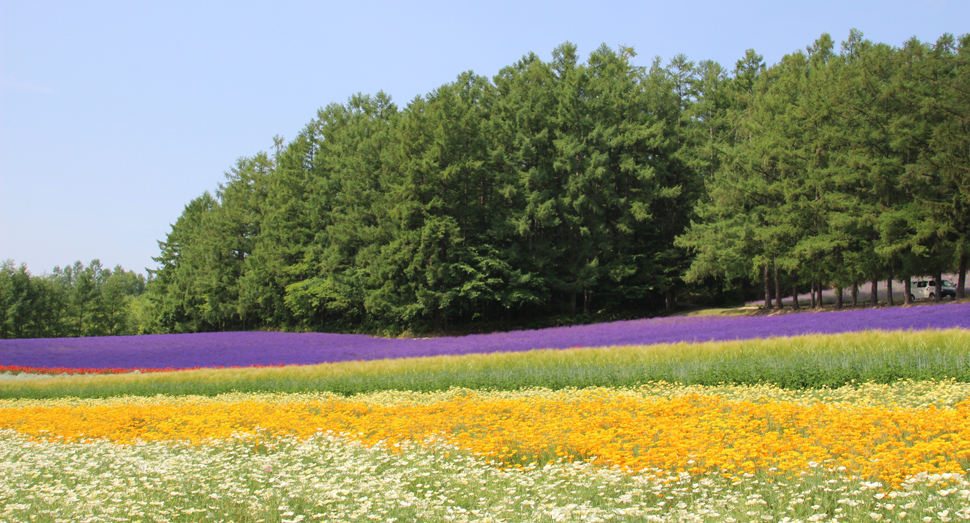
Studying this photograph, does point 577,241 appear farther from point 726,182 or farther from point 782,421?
point 782,421

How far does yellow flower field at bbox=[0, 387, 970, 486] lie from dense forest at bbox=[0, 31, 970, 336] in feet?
85.3

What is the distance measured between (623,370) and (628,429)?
7.26 m

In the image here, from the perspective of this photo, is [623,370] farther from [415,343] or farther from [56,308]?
[56,308]

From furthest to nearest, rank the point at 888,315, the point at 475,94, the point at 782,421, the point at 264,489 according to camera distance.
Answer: the point at 475,94
the point at 888,315
the point at 782,421
the point at 264,489

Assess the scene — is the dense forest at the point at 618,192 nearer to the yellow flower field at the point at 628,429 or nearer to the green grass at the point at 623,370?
the green grass at the point at 623,370

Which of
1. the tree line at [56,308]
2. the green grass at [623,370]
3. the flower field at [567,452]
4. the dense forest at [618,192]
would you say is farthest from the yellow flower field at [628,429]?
the tree line at [56,308]

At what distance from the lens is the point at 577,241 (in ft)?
142

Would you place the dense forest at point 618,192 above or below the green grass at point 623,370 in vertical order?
above

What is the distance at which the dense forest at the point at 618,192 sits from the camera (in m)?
31.4

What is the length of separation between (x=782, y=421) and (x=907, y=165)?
28.9m

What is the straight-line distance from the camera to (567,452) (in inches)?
271

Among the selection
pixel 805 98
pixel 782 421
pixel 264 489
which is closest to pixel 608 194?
Answer: pixel 805 98

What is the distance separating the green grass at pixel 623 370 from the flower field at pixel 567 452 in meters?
0.07

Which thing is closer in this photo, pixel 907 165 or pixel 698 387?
pixel 698 387
